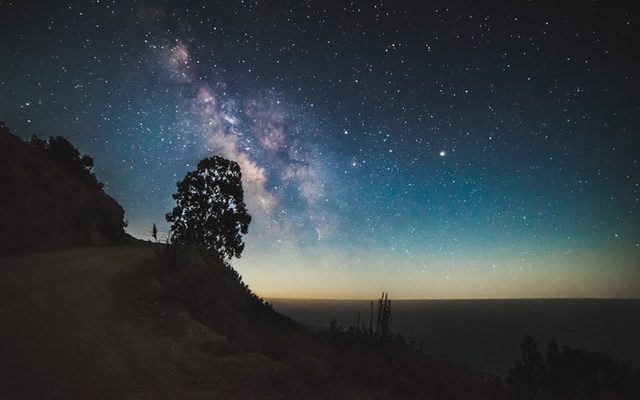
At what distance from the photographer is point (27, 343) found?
8008 mm

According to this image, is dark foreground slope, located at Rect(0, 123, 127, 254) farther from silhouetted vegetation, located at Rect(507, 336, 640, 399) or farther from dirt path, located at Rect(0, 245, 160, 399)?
silhouetted vegetation, located at Rect(507, 336, 640, 399)

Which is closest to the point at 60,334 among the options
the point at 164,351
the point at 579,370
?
the point at 164,351

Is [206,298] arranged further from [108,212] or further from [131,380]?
[108,212]

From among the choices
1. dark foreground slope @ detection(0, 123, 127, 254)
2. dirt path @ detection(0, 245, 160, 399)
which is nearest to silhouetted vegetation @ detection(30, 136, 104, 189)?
dark foreground slope @ detection(0, 123, 127, 254)

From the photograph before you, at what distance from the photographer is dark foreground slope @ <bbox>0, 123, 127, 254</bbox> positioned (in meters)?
18.1

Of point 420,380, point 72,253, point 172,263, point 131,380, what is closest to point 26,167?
point 72,253

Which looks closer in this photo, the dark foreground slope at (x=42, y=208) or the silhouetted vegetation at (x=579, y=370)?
the dark foreground slope at (x=42, y=208)

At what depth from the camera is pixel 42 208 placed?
67.3 feet

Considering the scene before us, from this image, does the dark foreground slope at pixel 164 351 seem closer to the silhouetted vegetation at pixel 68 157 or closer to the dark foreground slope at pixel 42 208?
the dark foreground slope at pixel 42 208

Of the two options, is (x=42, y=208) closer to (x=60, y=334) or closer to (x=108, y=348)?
(x=60, y=334)

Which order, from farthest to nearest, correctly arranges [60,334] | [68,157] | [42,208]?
1. [68,157]
2. [42,208]
3. [60,334]

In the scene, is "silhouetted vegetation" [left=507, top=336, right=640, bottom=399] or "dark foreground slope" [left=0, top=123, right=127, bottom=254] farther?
"silhouetted vegetation" [left=507, top=336, right=640, bottom=399]

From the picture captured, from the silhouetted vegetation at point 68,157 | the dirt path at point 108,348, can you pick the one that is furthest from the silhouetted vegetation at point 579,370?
the silhouetted vegetation at point 68,157

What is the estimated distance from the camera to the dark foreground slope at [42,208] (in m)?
18.1
